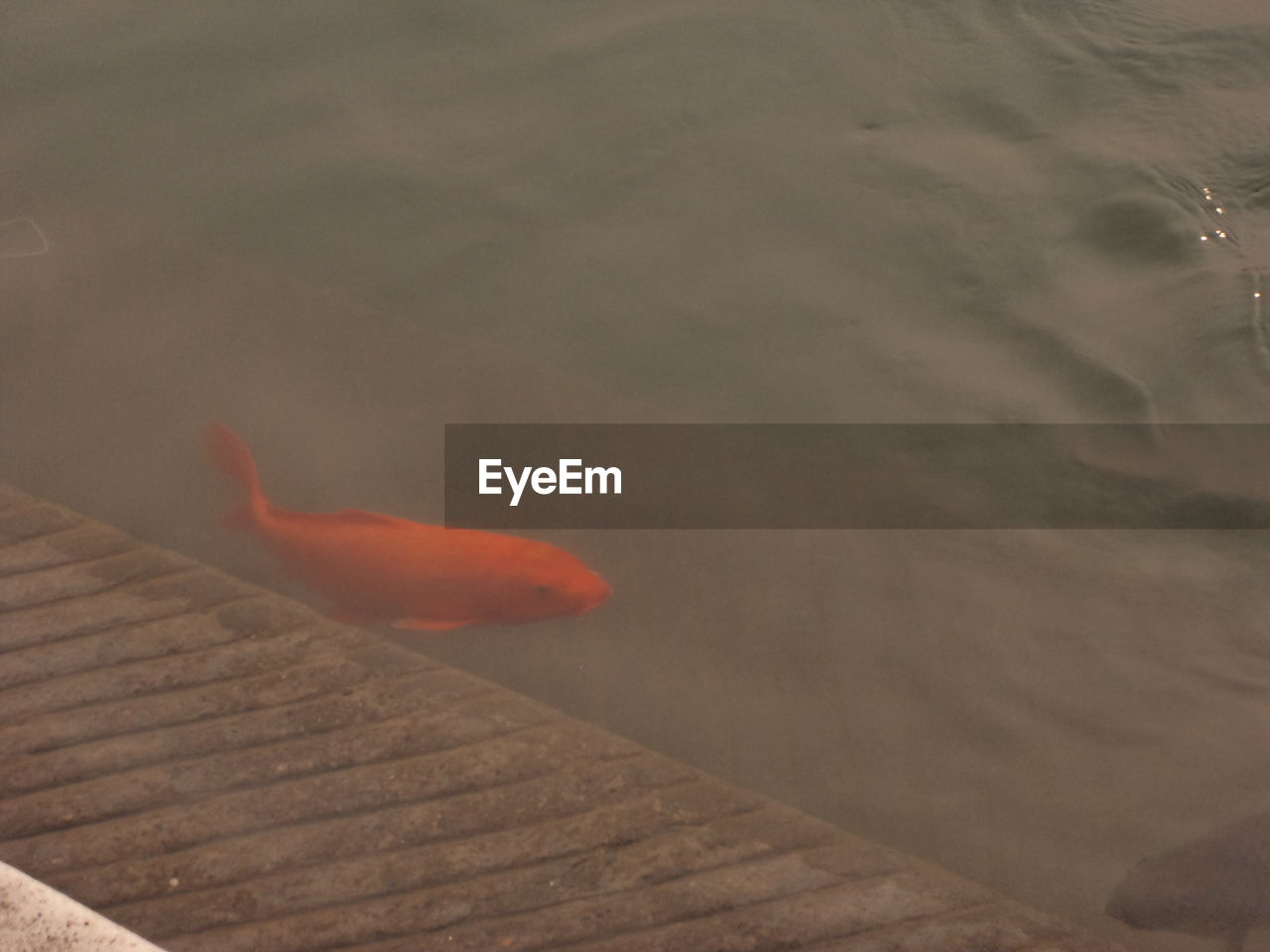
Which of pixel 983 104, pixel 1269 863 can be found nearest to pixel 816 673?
pixel 1269 863

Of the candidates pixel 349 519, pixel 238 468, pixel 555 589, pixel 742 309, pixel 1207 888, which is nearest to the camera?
pixel 1207 888

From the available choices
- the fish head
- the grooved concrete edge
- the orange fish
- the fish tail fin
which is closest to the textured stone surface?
the grooved concrete edge

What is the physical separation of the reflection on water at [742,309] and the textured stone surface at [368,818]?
0.43 m

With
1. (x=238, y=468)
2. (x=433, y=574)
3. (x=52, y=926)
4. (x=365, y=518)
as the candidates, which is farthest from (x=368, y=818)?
(x=238, y=468)

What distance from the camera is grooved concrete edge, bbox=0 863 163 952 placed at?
2379 millimetres

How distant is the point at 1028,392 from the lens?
438cm

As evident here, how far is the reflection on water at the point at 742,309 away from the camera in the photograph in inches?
136

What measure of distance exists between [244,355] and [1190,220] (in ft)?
13.0

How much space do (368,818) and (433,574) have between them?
0.93 m

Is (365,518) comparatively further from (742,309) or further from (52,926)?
(742,309)

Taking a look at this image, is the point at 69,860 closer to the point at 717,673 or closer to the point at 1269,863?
the point at 717,673
